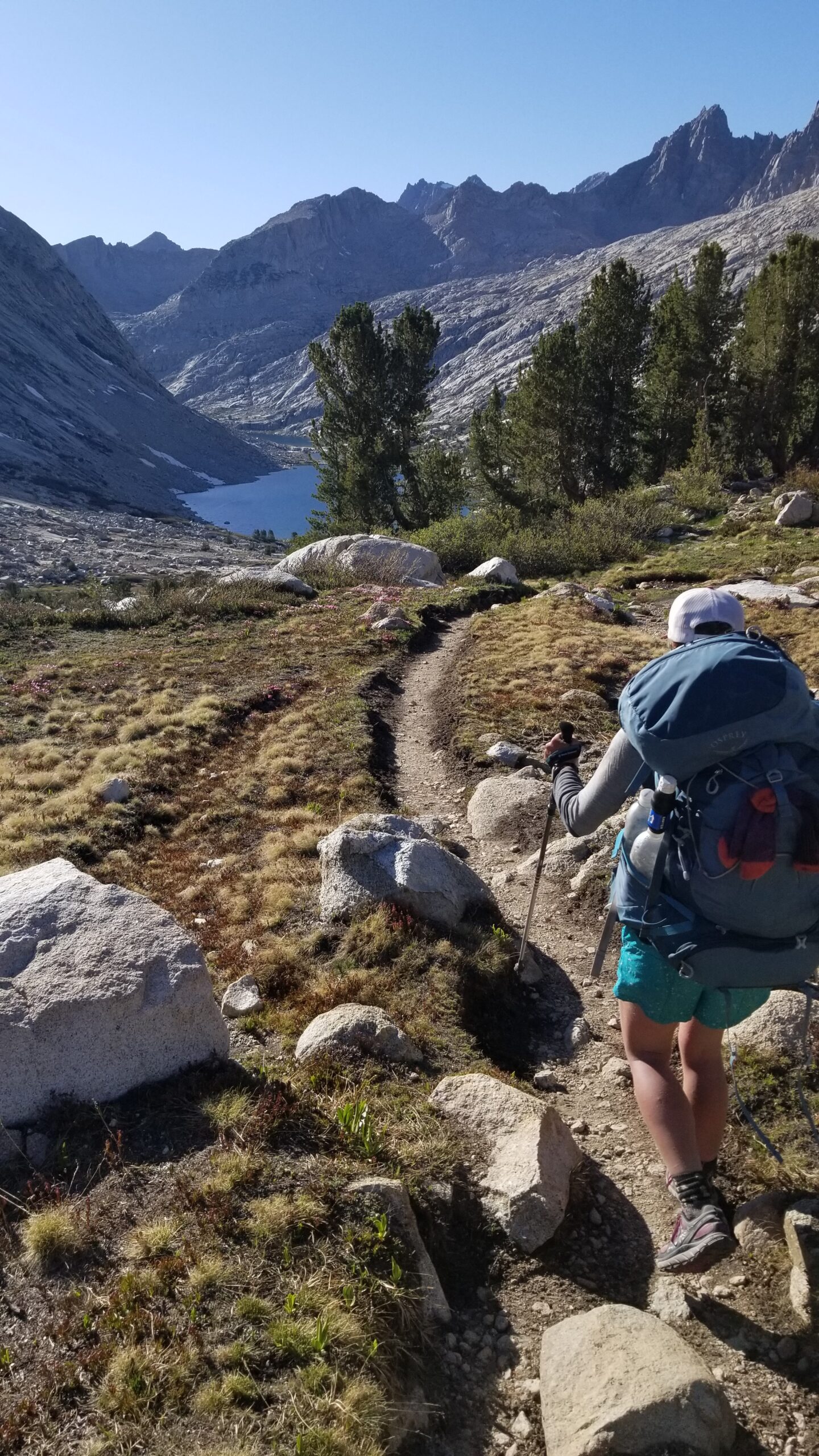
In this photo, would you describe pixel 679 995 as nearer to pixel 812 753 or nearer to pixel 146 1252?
pixel 812 753

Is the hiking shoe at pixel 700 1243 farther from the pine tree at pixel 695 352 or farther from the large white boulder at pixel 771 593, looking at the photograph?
the pine tree at pixel 695 352

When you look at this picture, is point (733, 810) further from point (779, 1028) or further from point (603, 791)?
point (779, 1028)

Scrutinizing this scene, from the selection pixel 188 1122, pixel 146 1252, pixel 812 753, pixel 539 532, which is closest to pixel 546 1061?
pixel 188 1122

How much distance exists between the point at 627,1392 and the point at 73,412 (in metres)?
179

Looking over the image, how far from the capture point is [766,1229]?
417 cm

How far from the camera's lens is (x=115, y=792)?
41.6ft

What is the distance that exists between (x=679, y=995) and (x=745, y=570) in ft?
82.4

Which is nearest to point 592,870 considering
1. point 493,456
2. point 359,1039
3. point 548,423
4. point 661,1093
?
point 359,1039

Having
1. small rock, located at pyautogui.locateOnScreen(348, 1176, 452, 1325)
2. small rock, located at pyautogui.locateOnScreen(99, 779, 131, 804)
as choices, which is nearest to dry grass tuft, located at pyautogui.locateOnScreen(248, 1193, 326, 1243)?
small rock, located at pyautogui.locateOnScreen(348, 1176, 452, 1325)

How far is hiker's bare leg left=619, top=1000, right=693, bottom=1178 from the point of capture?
3691 millimetres

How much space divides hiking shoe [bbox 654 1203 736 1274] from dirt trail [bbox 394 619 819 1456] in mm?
565

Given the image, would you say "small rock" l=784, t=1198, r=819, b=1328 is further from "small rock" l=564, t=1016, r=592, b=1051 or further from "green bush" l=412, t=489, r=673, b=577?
"green bush" l=412, t=489, r=673, b=577

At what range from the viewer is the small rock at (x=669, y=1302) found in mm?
3912

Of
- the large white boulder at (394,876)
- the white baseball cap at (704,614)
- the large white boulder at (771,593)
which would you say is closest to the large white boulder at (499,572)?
the large white boulder at (771,593)
